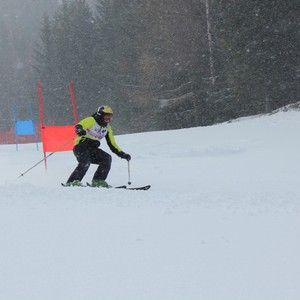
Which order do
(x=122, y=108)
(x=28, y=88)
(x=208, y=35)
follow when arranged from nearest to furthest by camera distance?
(x=208, y=35) → (x=122, y=108) → (x=28, y=88)

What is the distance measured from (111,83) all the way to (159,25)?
380 inches

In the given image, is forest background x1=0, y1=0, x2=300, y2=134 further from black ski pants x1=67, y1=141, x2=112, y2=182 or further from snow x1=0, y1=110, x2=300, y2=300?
black ski pants x1=67, y1=141, x2=112, y2=182

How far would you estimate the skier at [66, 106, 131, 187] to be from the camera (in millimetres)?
7266

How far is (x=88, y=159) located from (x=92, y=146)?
31 centimetres

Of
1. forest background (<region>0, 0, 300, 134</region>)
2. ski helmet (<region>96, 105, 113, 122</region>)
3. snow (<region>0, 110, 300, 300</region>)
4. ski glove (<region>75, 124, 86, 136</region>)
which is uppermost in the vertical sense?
forest background (<region>0, 0, 300, 134</region>)

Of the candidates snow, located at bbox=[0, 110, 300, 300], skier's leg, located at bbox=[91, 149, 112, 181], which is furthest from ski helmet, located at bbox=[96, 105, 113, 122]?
snow, located at bbox=[0, 110, 300, 300]

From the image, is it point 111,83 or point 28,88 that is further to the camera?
point 28,88

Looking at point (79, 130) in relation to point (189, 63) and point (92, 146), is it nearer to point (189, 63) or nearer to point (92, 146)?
point (92, 146)

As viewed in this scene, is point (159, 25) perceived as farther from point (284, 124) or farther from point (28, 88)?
point (28, 88)

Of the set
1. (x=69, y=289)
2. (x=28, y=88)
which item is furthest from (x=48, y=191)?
(x=28, y=88)

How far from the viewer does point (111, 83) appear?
33.1 metres

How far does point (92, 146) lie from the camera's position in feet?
24.9

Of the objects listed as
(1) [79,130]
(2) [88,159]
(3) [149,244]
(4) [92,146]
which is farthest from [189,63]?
(3) [149,244]

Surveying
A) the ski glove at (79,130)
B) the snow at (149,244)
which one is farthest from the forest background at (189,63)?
the ski glove at (79,130)
